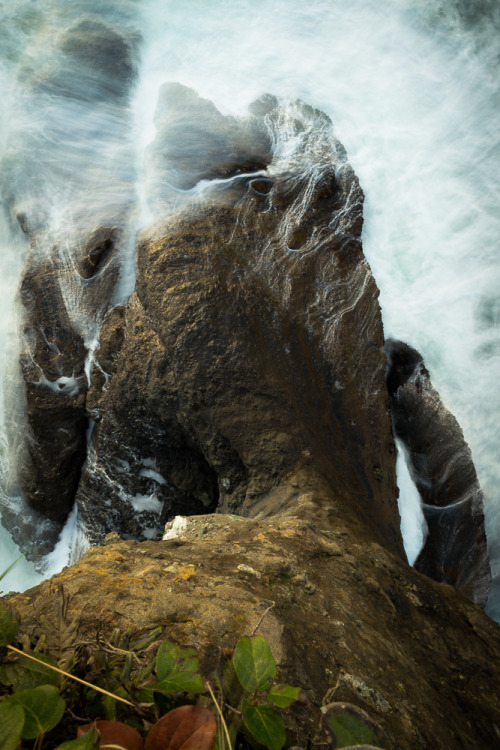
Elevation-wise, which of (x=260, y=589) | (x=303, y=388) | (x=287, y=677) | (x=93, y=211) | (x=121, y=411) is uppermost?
(x=287, y=677)

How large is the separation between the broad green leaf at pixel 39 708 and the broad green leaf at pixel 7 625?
16cm

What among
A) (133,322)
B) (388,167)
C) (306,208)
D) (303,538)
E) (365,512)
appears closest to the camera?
(303,538)

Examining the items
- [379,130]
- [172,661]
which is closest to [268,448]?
[172,661]

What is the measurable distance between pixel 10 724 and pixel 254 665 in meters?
0.35

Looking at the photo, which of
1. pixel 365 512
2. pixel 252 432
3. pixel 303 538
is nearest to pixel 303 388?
pixel 252 432

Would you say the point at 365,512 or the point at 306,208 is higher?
the point at 306,208

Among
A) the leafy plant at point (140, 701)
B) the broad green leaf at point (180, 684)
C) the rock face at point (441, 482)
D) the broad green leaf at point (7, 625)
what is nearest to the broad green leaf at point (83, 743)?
the leafy plant at point (140, 701)

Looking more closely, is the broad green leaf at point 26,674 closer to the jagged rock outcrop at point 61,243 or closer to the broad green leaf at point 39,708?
the broad green leaf at point 39,708

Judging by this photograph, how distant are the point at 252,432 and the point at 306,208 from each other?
2.51 m

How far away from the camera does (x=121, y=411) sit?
445cm

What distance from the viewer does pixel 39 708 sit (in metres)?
0.69

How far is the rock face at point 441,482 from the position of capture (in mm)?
4504

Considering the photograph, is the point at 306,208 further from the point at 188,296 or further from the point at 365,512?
the point at 365,512

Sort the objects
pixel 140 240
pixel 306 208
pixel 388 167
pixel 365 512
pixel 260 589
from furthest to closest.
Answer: pixel 388 167 < pixel 306 208 < pixel 140 240 < pixel 365 512 < pixel 260 589
